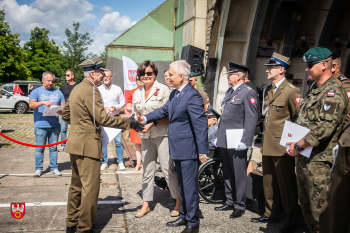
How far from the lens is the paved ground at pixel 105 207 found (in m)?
3.66

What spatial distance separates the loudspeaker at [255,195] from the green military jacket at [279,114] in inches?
31.3

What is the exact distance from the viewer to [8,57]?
3116 cm

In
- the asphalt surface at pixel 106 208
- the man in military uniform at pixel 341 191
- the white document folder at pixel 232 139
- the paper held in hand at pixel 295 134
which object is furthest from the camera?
the white document folder at pixel 232 139

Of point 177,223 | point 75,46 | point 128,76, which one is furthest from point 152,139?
point 75,46

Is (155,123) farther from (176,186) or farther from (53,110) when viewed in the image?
(53,110)

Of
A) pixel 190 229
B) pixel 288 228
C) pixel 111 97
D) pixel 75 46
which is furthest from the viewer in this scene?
pixel 75 46

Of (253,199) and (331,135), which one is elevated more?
(331,135)

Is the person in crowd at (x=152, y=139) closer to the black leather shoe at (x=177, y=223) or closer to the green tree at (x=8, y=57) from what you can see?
the black leather shoe at (x=177, y=223)

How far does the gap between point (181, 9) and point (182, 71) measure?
8793mm

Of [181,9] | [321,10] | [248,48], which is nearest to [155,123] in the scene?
[248,48]

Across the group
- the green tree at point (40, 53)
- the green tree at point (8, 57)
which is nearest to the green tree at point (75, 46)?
the green tree at point (8, 57)

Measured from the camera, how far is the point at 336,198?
6.37 feet

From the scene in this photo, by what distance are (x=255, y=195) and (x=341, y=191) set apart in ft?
7.65

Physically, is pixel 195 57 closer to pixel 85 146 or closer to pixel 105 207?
pixel 105 207
